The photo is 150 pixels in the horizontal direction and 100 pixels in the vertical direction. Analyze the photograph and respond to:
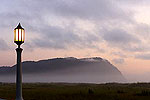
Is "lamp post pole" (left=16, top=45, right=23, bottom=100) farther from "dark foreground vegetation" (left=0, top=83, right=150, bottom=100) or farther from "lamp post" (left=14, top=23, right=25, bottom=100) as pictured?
"dark foreground vegetation" (left=0, top=83, right=150, bottom=100)

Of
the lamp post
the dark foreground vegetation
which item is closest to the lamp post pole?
the lamp post

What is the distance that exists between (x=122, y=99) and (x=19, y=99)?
11.5 metres

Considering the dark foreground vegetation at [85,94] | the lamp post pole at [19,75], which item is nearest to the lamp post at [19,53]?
the lamp post pole at [19,75]

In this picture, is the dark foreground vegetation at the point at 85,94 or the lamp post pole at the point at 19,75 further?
the dark foreground vegetation at the point at 85,94

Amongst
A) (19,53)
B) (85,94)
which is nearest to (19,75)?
(19,53)

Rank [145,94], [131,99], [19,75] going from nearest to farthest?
[19,75], [131,99], [145,94]

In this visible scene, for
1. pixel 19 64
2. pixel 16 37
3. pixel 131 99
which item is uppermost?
pixel 16 37

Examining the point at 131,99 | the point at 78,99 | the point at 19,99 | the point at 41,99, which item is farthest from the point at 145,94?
the point at 19,99

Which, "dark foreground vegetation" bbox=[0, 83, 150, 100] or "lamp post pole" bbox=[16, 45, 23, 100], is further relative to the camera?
"dark foreground vegetation" bbox=[0, 83, 150, 100]

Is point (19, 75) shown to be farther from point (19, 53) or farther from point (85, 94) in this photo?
point (85, 94)

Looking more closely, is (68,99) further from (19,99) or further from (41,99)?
(19,99)

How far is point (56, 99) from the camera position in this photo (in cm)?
2172

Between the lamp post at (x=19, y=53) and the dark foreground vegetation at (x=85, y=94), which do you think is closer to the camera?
the lamp post at (x=19, y=53)

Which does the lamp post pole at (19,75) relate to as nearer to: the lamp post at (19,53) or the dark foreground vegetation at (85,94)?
the lamp post at (19,53)
